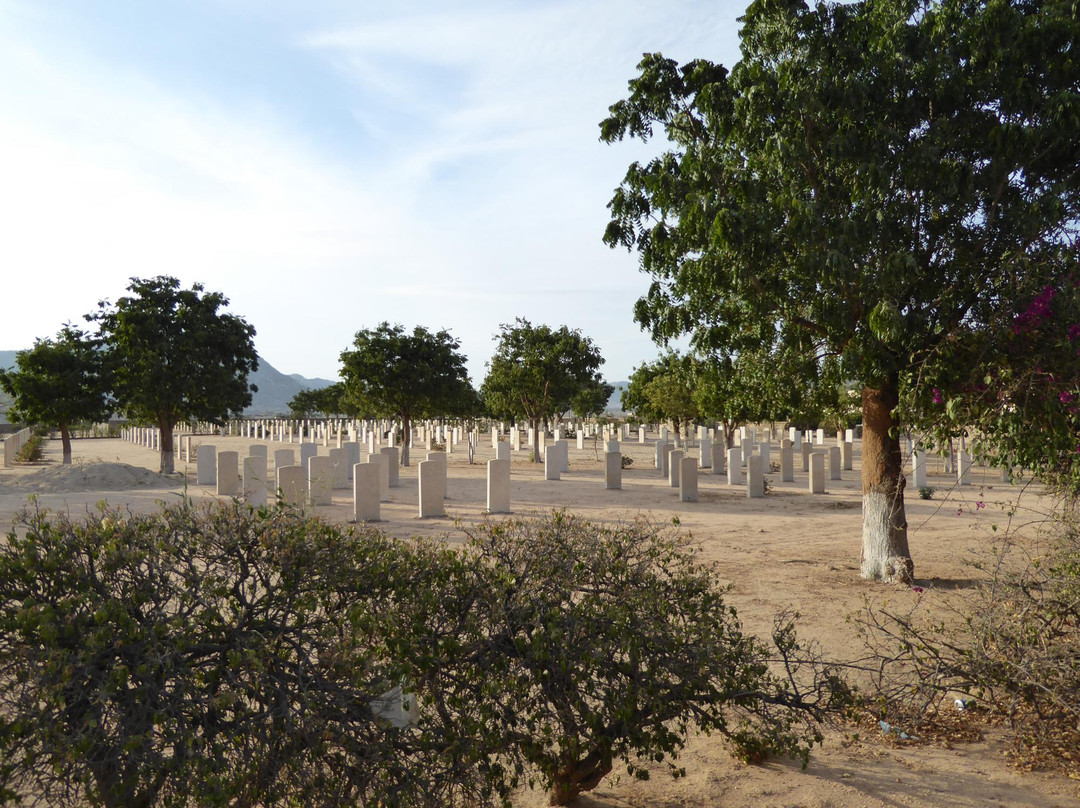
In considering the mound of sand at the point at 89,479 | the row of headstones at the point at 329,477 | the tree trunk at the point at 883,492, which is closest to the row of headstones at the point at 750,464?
the row of headstones at the point at 329,477

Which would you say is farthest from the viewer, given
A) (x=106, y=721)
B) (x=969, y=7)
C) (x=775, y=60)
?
(x=775, y=60)

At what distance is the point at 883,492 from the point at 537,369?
73.9 ft

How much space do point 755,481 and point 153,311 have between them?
1903 centimetres

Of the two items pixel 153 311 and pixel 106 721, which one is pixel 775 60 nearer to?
pixel 106 721

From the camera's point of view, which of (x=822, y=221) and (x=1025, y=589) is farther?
(x=822, y=221)

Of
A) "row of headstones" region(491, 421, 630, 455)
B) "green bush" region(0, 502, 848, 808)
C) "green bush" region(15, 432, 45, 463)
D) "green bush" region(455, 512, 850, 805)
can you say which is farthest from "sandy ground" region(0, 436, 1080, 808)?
"green bush" region(15, 432, 45, 463)

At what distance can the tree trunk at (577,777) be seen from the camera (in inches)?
159

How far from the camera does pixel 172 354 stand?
933 inches

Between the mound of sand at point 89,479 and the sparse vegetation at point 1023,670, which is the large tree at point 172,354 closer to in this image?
the mound of sand at point 89,479

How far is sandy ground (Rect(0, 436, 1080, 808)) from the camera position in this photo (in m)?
4.38

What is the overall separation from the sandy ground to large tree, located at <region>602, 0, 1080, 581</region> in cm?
221

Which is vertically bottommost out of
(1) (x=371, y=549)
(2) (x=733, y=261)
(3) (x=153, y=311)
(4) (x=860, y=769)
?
(4) (x=860, y=769)

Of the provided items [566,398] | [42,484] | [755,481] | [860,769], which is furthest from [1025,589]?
[566,398]

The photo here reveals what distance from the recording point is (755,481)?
63.5 feet
